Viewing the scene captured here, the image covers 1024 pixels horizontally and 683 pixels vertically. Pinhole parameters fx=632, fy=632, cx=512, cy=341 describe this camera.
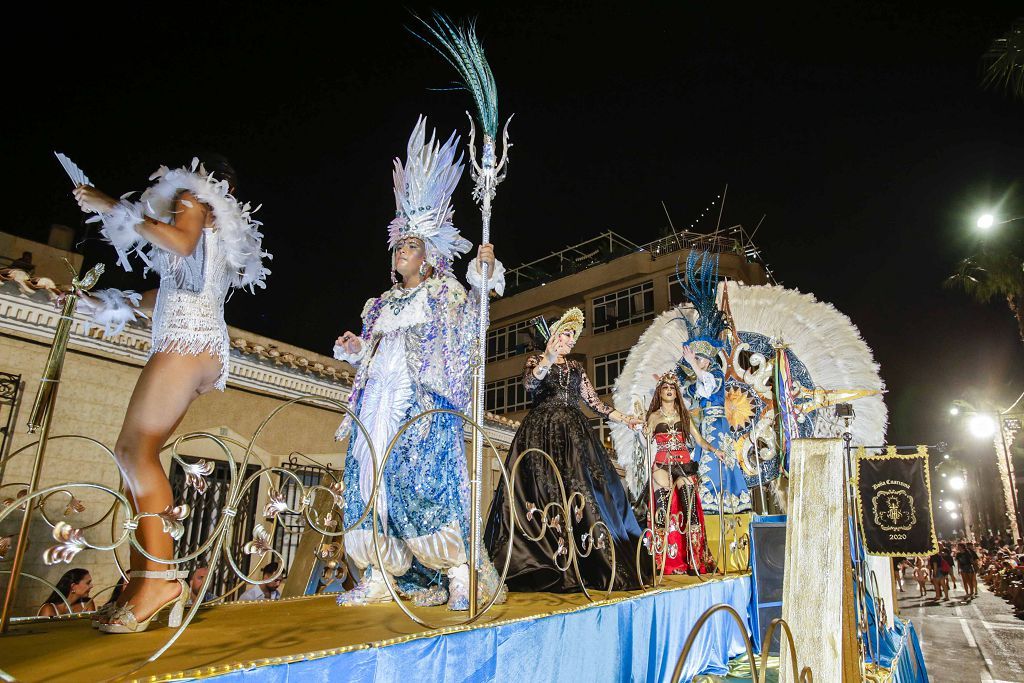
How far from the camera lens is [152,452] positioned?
2.23 metres

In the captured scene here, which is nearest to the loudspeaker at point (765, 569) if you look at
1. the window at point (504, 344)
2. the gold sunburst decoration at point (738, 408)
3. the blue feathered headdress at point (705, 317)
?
the gold sunburst decoration at point (738, 408)

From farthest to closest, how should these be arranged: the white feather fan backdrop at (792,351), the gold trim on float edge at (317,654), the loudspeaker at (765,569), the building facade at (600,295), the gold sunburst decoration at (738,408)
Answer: the building facade at (600,295), the gold sunburst decoration at (738,408), the white feather fan backdrop at (792,351), the loudspeaker at (765,569), the gold trim on float edge at (317,654)

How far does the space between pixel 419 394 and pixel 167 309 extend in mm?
1252

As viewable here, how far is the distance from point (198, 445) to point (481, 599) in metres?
5.03

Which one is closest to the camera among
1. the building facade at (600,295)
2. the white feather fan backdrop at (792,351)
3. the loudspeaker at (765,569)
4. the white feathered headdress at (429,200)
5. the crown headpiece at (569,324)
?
the white feathered headdress at (429,200)

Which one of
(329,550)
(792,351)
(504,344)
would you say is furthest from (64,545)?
(504,344)

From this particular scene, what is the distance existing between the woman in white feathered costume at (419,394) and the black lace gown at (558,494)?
0.88m

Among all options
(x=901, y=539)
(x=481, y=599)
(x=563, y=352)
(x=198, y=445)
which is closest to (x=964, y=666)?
(x=901, y=539)

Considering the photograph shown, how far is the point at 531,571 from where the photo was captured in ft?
13.1

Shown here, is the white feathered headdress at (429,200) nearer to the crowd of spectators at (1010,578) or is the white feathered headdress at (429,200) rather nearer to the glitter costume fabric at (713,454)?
the glitter costume fabric at (713,454)

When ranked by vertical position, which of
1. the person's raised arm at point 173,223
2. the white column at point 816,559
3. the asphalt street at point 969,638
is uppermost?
the person's raised arm at point 173,223

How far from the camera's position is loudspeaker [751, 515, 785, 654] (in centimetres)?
548

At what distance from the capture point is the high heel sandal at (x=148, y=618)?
81.4 inches

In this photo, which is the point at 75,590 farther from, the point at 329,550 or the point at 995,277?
the point at 995,277
